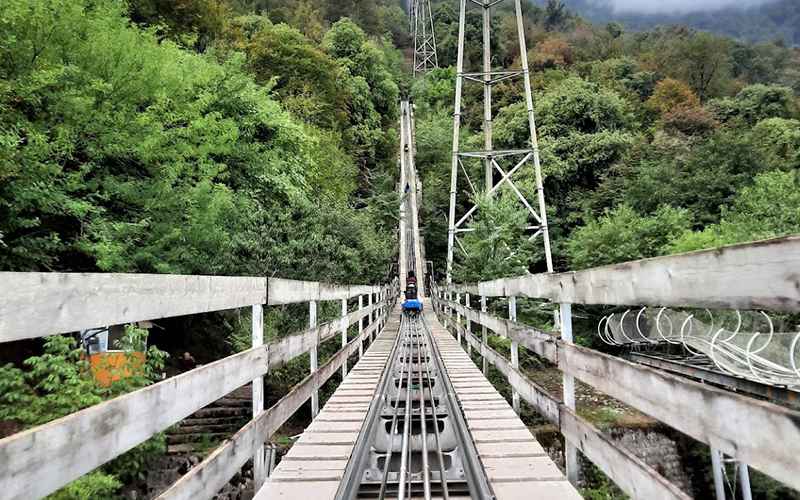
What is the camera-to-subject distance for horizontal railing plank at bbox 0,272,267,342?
40.1 inches

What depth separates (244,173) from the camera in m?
12.4

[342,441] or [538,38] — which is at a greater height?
[538,38]

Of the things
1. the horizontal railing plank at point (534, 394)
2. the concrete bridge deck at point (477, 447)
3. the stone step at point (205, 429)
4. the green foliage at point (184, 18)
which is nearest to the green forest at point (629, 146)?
the stone step at point (205, 429)

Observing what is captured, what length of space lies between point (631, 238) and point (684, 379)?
1577 centimetres

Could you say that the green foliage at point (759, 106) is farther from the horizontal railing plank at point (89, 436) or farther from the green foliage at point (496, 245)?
the horizontal railing plank at point (89, 436)

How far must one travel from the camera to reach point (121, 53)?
863cm

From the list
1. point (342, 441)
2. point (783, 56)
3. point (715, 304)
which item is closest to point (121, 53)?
point (342, 441)

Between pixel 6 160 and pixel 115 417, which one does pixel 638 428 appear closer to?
pixel 115 417

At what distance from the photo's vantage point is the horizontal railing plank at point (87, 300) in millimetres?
1018

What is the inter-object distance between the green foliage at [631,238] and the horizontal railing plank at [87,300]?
15320mm

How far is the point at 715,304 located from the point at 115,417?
159 centimetres

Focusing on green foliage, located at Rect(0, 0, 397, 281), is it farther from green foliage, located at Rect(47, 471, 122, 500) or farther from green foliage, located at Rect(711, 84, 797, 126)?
green foliage, located at Rect(711, 84, 797, 126)

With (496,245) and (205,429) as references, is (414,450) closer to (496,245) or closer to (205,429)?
(205,429)

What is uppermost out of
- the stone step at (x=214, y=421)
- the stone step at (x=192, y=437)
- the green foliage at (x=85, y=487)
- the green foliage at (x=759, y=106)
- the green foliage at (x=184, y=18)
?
the green foliage at (x=759, y=106)
